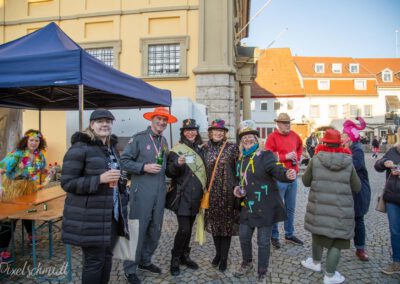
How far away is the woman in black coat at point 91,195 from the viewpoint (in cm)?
254

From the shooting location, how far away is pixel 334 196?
10.7 ft

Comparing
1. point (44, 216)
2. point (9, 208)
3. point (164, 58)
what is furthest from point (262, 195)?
point (164, 58)

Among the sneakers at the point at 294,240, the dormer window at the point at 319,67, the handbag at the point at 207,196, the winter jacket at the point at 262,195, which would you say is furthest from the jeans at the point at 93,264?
the dormer window at the point at 319,67

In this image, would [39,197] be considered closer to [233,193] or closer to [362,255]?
[233,193]

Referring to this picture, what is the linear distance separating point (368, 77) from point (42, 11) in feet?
133

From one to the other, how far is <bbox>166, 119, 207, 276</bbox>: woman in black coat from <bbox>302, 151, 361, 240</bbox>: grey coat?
1.33 m

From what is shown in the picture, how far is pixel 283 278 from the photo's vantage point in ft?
11.7

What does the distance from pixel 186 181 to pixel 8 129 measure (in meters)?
4.39

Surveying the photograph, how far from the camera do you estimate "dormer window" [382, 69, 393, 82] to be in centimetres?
4184

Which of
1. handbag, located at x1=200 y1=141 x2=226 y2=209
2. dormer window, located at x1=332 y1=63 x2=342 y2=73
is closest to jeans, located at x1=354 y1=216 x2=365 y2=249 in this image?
handbag, located at x1=200 y1=141 x2=226 y2=209

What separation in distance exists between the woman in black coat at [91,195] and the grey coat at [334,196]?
7.15 ft

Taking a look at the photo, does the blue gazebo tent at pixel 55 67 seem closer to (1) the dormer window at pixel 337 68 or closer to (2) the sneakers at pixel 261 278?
(2) the sneakers at pixel 261 278

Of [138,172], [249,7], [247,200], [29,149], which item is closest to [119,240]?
[138,172]

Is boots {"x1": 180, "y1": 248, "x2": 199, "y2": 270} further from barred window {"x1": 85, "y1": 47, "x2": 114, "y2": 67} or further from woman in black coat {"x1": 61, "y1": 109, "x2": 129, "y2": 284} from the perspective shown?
barred window {"x1": 85, "y1": 47, "x2": 114, "y2": 67}
